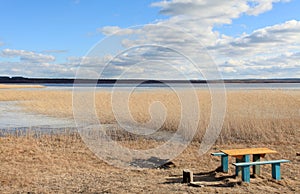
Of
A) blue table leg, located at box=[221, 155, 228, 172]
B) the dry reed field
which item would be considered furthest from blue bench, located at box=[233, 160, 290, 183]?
blue table leg, located at box=[221, 155, 228, 172]

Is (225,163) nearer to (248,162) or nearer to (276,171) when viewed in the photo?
(248,162)

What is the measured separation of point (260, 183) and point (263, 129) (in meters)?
7.37

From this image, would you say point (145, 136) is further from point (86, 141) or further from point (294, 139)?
point (294, 139)

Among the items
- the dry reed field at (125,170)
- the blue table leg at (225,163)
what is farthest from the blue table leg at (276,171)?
the blue table leg at (225,163)

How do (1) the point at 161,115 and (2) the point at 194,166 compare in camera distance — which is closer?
(2) the point at 194,166

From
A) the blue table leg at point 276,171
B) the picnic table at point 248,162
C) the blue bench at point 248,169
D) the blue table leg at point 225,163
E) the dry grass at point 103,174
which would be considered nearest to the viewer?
the dry grass at point 103,174

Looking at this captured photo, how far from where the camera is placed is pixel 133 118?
19.3 m

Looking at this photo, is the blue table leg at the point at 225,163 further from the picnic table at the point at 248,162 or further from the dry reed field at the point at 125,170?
the dry reed field at the point at 125,170

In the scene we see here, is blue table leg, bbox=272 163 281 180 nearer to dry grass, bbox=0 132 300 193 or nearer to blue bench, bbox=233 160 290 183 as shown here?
blue bench, bbox=233 160 290 183

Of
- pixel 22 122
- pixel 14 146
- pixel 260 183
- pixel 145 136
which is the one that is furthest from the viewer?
pixel 22 122

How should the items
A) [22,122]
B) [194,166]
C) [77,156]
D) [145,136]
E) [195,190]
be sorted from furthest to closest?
[22,122], [145,136], [77,156], [194,166], [195,190]

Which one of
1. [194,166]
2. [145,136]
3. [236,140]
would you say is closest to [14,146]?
[145,136]

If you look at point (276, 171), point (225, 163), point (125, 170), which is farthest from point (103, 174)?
point (276, 171)

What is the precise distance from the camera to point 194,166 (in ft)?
30.3
